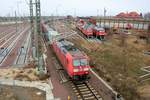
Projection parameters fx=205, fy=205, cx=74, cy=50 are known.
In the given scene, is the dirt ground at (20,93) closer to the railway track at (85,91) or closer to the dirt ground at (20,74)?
the dirt ground at (20,74)

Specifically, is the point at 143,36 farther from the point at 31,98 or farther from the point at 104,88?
the point at 31,98

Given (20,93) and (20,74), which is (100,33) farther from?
(20,93)

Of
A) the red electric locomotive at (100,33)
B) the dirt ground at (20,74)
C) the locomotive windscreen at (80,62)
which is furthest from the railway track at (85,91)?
the red electric locomotive at (100,33)

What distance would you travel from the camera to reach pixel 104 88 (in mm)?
21875

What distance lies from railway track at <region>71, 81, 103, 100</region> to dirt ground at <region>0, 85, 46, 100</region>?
3448 millimetres

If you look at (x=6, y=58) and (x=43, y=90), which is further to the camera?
(x=6, y=58)

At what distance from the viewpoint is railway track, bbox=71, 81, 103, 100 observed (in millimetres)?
19812

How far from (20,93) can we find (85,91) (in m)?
6.75

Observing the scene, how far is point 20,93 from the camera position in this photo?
21297 mm

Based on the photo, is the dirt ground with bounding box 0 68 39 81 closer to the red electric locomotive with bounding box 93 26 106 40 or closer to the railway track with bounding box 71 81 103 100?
the railway track with bounding box 71 81 103 100

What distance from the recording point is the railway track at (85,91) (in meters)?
19.8

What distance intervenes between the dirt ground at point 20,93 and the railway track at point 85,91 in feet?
11.3

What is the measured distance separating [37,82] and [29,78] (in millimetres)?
1670

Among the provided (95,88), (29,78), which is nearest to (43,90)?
(29,78)
